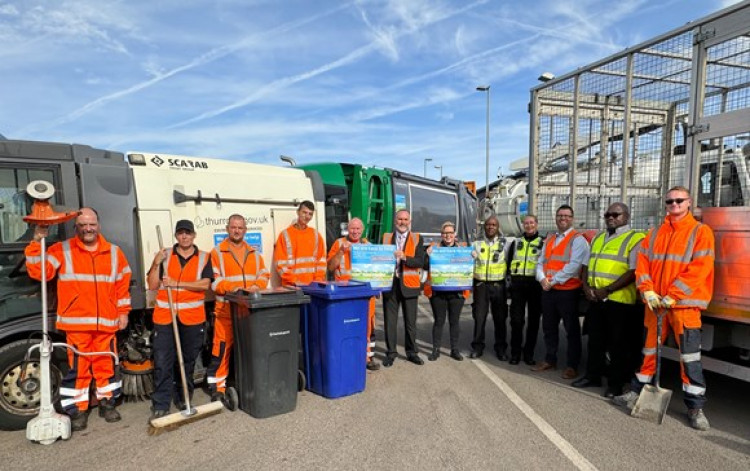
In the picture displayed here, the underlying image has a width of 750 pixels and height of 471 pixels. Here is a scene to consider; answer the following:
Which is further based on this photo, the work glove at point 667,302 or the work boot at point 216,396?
the work boot at point 216,396

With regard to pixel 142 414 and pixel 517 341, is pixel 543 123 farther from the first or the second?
pixel 142 414

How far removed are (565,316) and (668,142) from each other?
2267 millimetres

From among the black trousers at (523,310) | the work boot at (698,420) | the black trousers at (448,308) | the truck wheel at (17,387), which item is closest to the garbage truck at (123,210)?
the truck wheel at (17,387)

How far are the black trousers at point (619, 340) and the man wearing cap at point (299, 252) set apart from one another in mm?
3207

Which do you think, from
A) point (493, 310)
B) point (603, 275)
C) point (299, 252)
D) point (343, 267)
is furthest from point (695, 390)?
point (299, 252)

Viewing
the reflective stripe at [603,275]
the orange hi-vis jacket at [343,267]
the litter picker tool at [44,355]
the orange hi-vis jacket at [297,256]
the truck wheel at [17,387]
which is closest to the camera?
the litter picker tool at [44,355]

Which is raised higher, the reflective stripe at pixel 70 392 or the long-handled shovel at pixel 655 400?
the reflective stripe at pixel 70 392

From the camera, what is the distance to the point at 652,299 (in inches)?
171

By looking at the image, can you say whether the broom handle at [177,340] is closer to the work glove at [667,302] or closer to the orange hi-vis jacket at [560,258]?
the orange hi-vis jacket at [560,258]

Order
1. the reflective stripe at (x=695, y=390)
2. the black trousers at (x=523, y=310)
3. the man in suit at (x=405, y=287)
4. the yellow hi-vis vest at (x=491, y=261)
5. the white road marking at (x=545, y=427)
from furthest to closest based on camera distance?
the yellow hi-vis vest at (x=491, y=261) → the black trousers at (x=523, y=310) → the man in suit at (x=405, y=287) → the reflective stripe at (x=695, y=390) → the white road marking at (x=545, y=427)

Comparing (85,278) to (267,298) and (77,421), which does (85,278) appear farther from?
(267,298)

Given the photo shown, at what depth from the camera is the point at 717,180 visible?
181 inches

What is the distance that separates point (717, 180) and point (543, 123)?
9.29ft

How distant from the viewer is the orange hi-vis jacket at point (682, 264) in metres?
4.14
